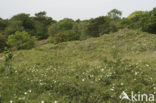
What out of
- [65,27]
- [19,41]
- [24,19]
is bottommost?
[19,41]

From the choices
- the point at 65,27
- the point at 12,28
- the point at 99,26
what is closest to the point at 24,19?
the point at 12,28

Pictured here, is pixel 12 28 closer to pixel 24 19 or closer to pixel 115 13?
pixel 24 19

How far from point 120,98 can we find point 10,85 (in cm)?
342

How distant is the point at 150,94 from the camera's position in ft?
11.3

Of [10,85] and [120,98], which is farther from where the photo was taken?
[10,85]

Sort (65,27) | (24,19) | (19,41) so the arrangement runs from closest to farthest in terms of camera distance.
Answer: (19,41) < (65,27) < (24,19)

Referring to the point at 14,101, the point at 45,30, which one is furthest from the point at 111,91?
the point at 45,30

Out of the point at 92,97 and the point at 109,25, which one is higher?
the point at 109,25

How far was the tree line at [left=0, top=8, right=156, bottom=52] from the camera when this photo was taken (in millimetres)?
17422

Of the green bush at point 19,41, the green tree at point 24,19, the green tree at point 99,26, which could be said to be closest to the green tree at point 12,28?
the green tree at point 24,19

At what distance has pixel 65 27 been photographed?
106 ft

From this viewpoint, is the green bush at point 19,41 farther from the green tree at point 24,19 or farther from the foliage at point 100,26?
the green tree at point 24,19

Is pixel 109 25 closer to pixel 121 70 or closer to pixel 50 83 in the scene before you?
pixel 121 70

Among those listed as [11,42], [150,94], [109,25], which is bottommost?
[150,94]
